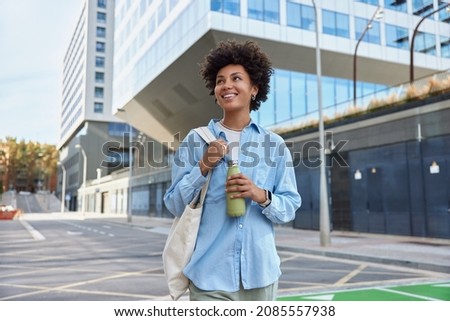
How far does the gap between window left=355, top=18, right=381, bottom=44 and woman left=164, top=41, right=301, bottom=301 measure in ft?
82.5

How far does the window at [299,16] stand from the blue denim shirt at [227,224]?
860 inches

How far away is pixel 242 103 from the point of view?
1.88 meters

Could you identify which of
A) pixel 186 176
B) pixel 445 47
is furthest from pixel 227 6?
pixel 186 176

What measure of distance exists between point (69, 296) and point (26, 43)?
3.27 m

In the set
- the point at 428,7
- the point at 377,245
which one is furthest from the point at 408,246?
the point at 428,7

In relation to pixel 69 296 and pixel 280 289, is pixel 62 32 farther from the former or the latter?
pixel 280 289

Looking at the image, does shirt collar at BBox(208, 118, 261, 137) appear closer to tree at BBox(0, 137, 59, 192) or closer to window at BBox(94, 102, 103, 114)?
tree at BBox(0, 137, 59, 192)

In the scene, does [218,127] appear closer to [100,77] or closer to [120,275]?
[120,275]

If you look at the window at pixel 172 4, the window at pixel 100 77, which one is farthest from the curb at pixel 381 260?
the window at pixel 100 77

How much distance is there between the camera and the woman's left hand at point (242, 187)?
1.65 metres

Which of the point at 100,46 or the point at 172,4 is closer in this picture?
the point at 172,4

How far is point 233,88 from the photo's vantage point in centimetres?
187

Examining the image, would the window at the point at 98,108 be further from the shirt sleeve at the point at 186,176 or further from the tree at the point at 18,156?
the shirt sleeve at the point at 186,176

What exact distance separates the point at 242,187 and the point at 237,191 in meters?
0.03
